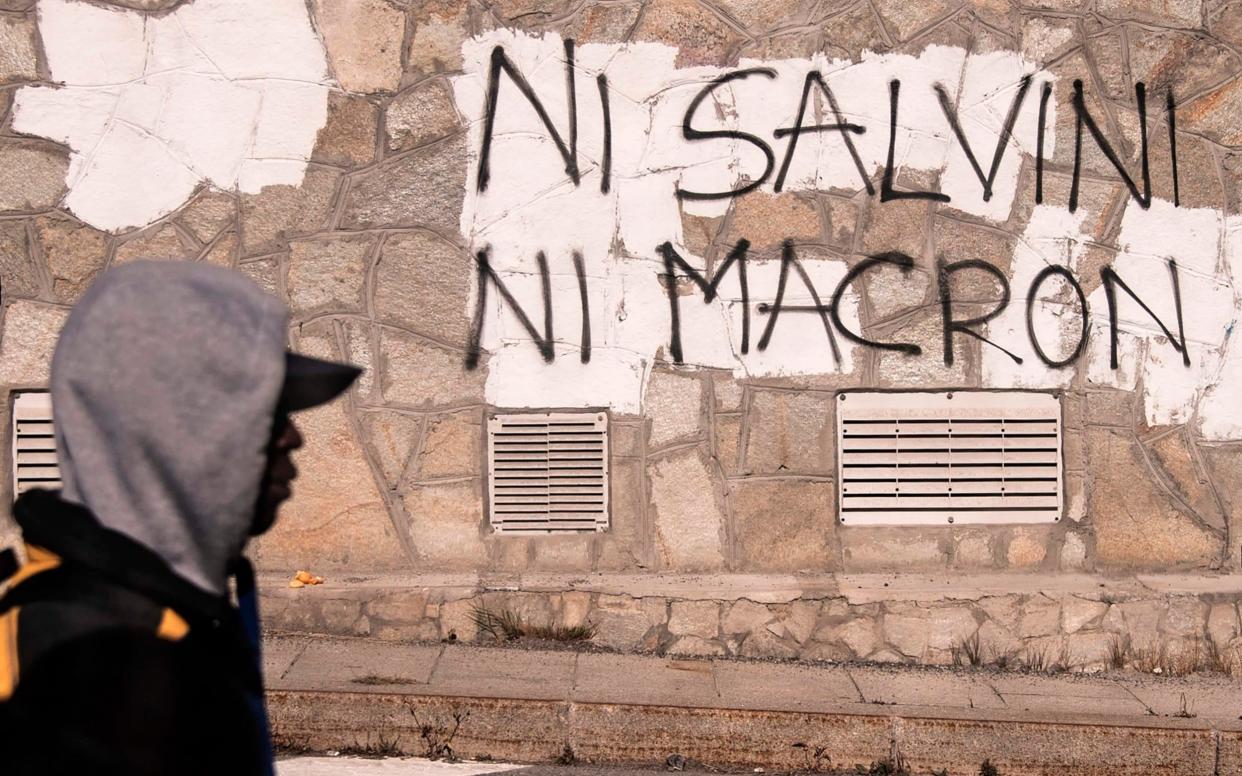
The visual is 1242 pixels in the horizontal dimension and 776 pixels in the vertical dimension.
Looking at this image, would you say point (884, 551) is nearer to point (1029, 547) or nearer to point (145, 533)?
point (1029, 547)

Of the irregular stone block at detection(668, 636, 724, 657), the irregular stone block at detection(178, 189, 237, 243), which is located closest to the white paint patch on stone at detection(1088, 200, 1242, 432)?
the irregular stone block at detection(668, 636, 724, 657)

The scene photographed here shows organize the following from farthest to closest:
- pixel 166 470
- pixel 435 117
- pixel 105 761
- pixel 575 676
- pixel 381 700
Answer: pixel 435 117 < pixel 575 676 < pixel 381 700 < pixel 166 470 < pixel 105 761

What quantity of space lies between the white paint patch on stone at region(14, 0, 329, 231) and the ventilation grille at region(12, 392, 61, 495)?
2.69 ft

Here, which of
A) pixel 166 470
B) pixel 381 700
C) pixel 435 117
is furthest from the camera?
pixel 435 117

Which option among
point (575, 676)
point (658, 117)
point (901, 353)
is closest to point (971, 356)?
point (901, 353)

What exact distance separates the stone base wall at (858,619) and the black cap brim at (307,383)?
148 inches

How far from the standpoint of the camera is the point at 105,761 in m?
1.36

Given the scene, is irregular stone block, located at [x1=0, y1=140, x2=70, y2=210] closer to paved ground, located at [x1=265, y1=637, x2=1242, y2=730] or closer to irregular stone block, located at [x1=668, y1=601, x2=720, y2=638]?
paved ground, located at [x1=265, y1=637, x2=1242, y2=730]

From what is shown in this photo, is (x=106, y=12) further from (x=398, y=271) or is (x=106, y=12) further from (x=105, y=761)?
(x=105, y=761)

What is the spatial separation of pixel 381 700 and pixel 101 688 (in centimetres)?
322

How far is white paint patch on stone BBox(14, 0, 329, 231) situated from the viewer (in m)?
5.56

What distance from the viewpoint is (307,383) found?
1697 millimetres

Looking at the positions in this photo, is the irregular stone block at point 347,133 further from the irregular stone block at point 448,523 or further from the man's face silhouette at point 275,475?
the man's face silhouette at point 275,475

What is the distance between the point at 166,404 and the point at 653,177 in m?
4.23
